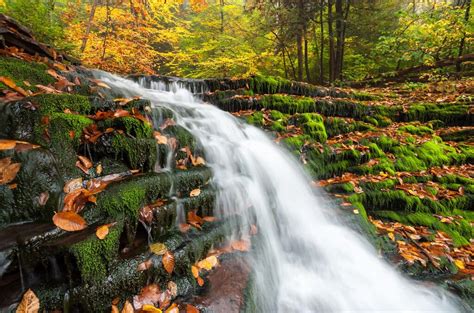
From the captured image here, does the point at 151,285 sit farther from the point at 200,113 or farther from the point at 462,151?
the point at 462,151

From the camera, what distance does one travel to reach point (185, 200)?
2688 mm

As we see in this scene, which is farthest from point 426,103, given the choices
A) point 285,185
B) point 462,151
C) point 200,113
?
point 200,113

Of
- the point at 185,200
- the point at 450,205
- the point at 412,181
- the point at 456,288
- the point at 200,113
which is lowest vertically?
the point at 456,288

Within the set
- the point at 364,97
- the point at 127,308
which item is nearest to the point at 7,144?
the point at 127,308

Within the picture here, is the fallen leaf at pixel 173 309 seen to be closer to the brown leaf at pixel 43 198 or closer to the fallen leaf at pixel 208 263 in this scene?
the fallen leaf at pixel 208 263

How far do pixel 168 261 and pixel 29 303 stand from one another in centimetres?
90

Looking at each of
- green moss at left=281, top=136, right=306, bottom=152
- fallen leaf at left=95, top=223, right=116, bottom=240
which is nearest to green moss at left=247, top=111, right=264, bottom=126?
green moss at left=281, top=136, right=306, bottom=152

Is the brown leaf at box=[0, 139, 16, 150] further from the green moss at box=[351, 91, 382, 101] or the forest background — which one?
the green moss at box=[351, 91, 382, 101]

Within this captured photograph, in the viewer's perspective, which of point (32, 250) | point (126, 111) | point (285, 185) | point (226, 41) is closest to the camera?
point (32, 250)

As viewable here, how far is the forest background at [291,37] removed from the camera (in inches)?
365

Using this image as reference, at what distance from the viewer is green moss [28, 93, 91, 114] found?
2471mm

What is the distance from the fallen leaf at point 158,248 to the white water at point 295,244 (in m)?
0.89

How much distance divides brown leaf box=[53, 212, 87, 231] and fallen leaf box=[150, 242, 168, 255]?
55cm

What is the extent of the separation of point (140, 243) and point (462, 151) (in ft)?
21.3
